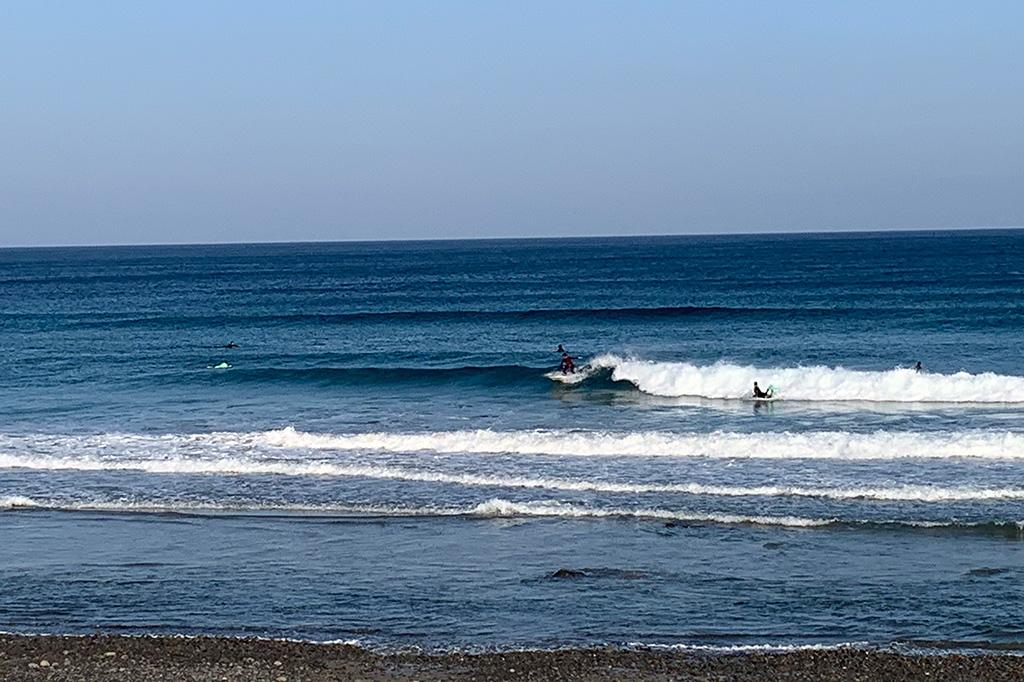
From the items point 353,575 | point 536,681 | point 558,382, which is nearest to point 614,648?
point 536,681

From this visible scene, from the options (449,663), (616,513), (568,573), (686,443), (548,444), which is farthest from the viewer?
(548,444)

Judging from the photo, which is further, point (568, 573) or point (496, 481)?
point (496, 481)

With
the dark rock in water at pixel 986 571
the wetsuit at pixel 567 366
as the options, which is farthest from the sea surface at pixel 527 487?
the wetsuit at pixel 567 366

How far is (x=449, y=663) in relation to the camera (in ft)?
42.1

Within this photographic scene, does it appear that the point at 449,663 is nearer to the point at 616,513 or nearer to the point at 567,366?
the point at 616,513

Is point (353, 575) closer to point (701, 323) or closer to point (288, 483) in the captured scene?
point (288, 483)

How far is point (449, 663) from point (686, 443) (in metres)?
12.9

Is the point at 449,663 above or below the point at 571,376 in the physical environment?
below

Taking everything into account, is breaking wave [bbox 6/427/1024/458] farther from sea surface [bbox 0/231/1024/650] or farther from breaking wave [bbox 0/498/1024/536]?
breaking wave [bbox 0/498/1024/536]

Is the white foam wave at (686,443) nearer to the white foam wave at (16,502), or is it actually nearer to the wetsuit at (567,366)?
the white foam wave at (16,502)

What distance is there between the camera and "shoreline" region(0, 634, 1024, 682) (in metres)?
12.3

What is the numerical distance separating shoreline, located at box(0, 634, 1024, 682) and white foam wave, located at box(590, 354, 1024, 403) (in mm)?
19328

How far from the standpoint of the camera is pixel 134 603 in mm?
15273

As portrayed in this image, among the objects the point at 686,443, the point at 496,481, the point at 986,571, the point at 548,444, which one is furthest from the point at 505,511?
the point at 986,571
